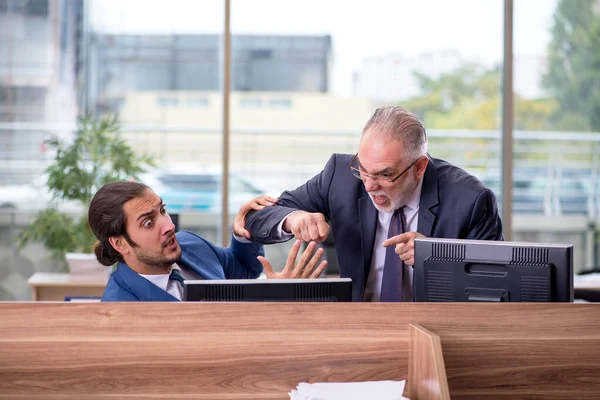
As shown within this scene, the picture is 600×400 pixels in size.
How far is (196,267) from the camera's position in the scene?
9.22 ft

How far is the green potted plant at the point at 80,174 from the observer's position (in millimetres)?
4801

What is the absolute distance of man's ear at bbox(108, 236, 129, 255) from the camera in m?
2.68

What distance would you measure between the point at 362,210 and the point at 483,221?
42cm

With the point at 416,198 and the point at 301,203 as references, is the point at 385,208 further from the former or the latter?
the point at 301,203

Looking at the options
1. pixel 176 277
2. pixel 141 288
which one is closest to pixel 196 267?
pixel 176 277

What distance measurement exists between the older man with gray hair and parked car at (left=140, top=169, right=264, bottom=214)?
2615 mm

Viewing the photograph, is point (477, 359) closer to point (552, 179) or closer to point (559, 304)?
point (559, 304)

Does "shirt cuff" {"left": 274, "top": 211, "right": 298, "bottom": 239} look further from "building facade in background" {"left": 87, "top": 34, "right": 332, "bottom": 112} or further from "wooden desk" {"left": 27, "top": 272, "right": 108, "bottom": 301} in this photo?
"building facade in background" {"left": 87, "top": 34, "right": 332, "bottom": 112}

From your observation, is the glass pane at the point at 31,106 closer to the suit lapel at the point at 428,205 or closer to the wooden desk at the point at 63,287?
the wooden desk at the point at 63,287

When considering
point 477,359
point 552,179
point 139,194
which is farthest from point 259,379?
point 552,179

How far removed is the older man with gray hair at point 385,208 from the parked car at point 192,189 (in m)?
2.62

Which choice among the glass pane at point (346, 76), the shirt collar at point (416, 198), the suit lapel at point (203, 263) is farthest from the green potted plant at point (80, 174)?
the shirt collar at point (416, 198)

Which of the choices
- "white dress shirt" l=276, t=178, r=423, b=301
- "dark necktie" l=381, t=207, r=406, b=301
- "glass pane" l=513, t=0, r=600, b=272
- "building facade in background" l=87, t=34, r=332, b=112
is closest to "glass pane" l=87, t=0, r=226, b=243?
"building facade in background" l=87, t=34, r=332, b=112

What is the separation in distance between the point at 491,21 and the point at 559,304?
4084 millimetres
